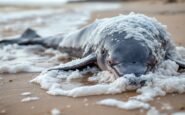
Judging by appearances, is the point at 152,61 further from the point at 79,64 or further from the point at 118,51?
the point at 79,64

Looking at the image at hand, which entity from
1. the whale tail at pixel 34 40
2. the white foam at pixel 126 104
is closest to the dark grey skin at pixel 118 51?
the white foam at pixel 126 104

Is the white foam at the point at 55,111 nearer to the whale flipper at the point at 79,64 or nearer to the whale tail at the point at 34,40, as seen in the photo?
the whale flipper at the point at 79,64

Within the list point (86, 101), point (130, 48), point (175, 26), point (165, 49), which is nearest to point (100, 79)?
point (130, 48)

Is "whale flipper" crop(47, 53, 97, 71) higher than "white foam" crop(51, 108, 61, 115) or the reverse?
the reverse

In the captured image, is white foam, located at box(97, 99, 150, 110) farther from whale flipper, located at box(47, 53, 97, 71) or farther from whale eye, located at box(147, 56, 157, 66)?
whale flipper, located at box(47, 53, 97, 71)

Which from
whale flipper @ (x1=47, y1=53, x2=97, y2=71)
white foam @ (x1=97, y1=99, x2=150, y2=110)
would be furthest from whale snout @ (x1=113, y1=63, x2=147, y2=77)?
whale flipper @ (x1=47, y1=53, x2=97, y2=71)

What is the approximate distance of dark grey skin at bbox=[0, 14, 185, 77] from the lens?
14.7 feet

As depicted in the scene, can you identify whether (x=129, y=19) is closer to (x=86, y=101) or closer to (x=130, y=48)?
(x=130, y=48)

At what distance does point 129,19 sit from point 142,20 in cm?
20

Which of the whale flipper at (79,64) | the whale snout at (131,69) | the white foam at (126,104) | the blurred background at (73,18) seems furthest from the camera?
the blurred background at (73,18)

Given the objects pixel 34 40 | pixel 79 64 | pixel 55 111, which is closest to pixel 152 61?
pixel 79 64

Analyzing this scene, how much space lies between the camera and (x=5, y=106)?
3975mm

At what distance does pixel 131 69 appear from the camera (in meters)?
4.30

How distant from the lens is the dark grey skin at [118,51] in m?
4.49
